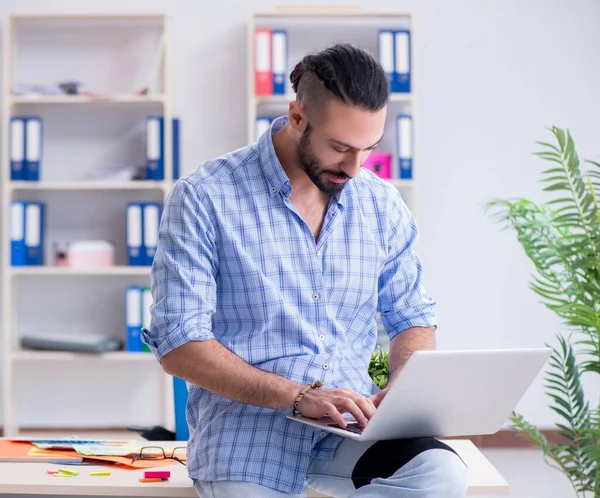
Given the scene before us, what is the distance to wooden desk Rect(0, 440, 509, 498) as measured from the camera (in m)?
1.69

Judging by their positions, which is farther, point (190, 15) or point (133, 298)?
point (190, 15)

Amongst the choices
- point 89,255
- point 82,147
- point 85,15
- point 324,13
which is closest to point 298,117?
point 324,13

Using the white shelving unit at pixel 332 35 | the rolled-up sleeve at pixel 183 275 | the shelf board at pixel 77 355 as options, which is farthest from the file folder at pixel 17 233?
the rolled-up sleeve at pixel 183 275

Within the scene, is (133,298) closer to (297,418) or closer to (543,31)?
(543,31)

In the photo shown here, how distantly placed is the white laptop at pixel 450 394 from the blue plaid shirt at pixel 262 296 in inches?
5.1

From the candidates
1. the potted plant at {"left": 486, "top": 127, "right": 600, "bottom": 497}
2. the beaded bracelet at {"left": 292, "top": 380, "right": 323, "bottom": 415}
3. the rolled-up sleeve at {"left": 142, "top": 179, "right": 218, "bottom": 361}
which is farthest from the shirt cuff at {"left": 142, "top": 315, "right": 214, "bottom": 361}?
the potted plant at {"left": 486, "top": 127, "right": 600, "bottom": 497}

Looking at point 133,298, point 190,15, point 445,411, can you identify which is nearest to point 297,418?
point 445,411

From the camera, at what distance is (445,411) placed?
1.53 metres

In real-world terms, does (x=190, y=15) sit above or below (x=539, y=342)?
above

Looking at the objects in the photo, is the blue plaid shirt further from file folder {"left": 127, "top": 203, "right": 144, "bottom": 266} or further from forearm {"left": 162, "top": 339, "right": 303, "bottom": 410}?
file folder {"left": 127, "top": 203, "right": 144, "bottom": 266}

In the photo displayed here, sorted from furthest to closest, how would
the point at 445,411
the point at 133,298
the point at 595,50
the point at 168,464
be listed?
the point at 595,50
the point at 133,298
the point at 168,464
the point at 445,411

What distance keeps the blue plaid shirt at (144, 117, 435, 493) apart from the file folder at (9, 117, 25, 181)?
2521 mm

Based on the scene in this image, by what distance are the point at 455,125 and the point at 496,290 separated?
824mm

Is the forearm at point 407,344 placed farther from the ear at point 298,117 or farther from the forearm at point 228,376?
the ear at point 298,117
